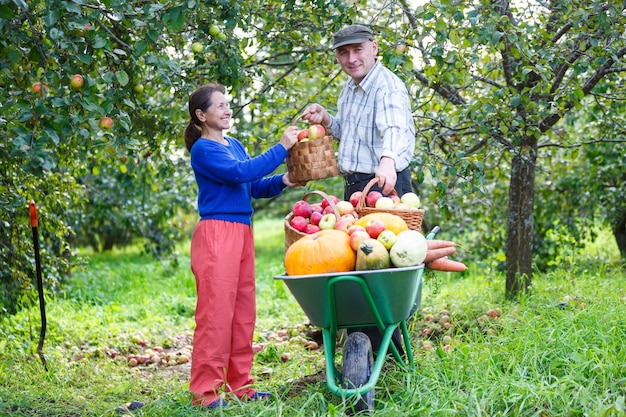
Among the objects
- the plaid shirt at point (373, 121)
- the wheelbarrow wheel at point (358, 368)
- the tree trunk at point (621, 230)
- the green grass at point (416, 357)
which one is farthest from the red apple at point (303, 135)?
the tree trunk at point (621, 230)

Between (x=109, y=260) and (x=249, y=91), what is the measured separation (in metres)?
7.06

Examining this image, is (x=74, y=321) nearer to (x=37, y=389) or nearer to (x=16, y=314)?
(x=16, y=314)

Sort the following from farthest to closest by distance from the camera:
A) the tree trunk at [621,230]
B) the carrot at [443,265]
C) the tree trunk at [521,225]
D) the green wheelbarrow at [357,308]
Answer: the tree trunk at [621,230]
the tree trunk at [521,225]
the carrot at [443,265]
the green wheelbarrow at [357,308]

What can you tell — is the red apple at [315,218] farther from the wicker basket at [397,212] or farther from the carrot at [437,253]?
the carrot at [437,253]

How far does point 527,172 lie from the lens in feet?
17.2

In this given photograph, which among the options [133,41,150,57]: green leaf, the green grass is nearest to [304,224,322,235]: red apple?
the green grass

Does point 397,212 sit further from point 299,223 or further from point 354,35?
point 354,35

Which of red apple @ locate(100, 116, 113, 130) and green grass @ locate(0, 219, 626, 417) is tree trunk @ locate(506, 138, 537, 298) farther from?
red apple @ locate(100, 116, 113, 130)

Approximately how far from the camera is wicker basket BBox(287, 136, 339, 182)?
347 centimetres

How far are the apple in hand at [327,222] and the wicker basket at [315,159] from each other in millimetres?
307

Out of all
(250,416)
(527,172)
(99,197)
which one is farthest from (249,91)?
(99,197)

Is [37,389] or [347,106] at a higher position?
[347,106]

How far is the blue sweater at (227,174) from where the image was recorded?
11.4 ft

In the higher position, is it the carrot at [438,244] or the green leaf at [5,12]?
the green leaf at [5,12]
